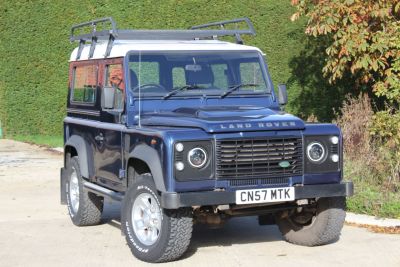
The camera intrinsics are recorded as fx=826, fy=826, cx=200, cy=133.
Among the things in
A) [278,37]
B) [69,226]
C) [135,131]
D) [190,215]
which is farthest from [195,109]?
[278,37]

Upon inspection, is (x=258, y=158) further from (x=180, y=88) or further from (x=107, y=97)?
(x=107, y=97)

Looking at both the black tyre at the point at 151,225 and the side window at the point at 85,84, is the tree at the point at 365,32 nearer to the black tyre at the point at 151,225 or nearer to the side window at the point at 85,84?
the side window at the point at 85,84

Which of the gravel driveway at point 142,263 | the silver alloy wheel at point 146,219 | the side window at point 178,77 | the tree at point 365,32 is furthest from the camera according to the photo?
the tree at point 365,32

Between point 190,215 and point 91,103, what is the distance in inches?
98.9

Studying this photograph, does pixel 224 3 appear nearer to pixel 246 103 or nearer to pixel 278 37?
A: pixel 278 37

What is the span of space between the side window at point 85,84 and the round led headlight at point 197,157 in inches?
95.0

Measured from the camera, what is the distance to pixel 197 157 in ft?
23.1

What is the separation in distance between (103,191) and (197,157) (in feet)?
5.85

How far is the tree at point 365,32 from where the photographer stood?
1246 centimetres

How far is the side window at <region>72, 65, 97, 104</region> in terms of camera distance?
9.22 metres

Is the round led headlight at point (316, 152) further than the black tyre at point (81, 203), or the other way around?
the black tyre at point (81, 203)

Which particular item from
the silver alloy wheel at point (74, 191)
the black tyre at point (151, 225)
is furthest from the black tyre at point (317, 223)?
the silver alloy wheel at point (74, 191)

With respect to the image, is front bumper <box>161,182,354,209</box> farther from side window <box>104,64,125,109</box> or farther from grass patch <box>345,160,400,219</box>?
grass patch <box>345,160,400,219</box>

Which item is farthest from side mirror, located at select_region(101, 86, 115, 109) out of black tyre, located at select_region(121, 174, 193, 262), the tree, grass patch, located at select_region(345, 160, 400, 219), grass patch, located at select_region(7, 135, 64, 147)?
grass patch, located at select_region(7, 135, 64, 147)
